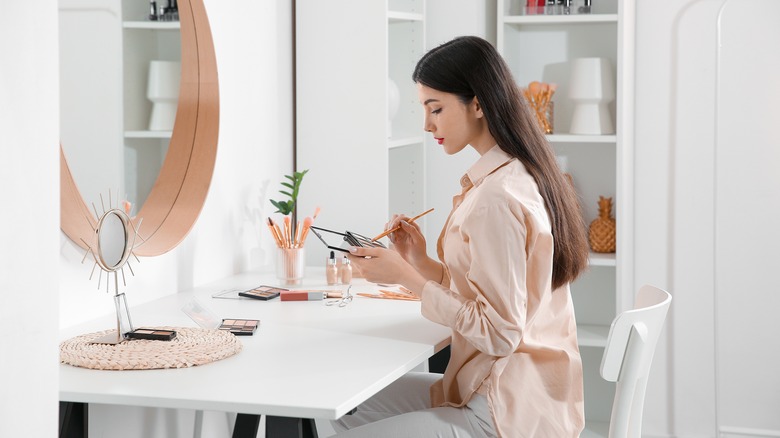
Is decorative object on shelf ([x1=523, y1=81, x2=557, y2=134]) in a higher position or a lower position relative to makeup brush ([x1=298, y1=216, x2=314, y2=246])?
higher

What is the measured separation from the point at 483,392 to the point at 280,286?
0.88 metres

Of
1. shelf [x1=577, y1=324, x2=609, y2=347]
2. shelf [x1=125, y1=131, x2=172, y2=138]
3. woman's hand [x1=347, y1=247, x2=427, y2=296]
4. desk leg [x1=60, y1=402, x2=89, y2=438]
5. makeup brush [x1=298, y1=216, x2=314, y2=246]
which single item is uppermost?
shelf [x1=125, y1=131, x2=172, y2=138]

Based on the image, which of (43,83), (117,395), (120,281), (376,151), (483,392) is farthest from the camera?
(376,151)

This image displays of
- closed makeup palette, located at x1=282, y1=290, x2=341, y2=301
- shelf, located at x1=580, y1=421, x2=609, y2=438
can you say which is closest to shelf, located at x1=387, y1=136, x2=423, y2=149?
closed makeup palette, located at x1=282, y1=290, x2=341, y2=301

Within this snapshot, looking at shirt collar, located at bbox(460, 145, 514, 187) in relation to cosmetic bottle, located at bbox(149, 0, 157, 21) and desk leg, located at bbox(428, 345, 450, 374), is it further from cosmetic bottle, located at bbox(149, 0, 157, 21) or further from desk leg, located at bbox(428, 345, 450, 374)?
cosmetic bottle, located at bbox(149, 0, 157, 21)

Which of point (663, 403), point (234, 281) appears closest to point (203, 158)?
point (234, 281)

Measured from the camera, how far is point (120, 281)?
2.19 m

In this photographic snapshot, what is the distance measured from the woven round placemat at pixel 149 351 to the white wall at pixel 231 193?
0.90ft

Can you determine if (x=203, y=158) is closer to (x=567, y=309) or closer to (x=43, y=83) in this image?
(x=567, y=309)

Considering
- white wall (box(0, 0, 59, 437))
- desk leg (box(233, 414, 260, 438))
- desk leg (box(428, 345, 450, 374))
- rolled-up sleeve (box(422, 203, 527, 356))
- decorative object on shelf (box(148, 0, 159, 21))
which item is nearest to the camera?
A: white wall (box(0, 0, 59, 437))

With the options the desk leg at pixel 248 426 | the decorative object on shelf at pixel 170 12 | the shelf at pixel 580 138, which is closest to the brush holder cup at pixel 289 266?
the desk leg at pixel 248 426

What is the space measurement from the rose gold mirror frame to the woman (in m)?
0.61

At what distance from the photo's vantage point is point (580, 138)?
11.0 ft

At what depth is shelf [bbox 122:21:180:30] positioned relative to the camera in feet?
7.22
